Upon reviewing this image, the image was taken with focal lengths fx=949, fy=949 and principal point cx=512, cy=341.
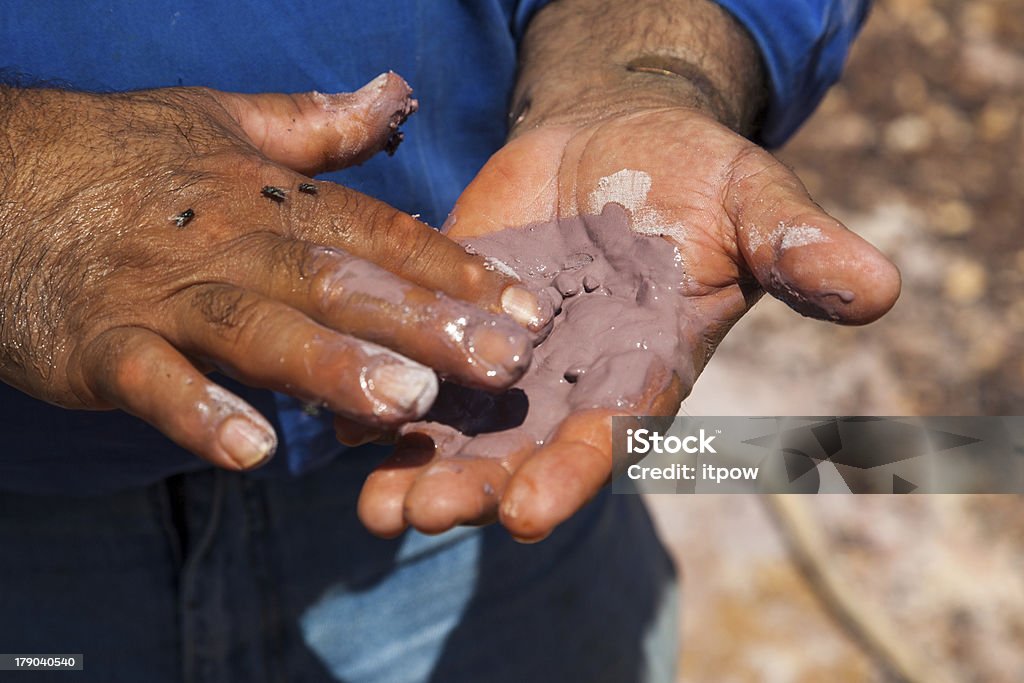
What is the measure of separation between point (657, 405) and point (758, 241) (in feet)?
1.19

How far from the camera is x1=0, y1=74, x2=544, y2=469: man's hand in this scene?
1448mm

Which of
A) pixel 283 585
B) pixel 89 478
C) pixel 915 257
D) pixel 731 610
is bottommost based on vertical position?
pixel 731 610

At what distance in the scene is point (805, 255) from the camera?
5.54 feet

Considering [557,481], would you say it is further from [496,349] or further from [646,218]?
[646,218]

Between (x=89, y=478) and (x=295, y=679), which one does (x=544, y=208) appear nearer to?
(x=89, y=478)

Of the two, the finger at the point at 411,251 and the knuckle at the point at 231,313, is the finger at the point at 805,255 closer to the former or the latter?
Result: the finger at the point at 411,251

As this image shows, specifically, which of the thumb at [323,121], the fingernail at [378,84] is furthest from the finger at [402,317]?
the fingernail at [378,84]

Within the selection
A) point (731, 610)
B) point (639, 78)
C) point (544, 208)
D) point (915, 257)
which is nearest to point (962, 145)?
point (915, 257)

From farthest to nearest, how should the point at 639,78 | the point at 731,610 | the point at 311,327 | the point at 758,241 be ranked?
the point at 731,610 < the point at 639,78 < the point at 758,241 < the point at 311,327

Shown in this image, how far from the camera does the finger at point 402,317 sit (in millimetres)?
1519

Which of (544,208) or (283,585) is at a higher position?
(544,208)

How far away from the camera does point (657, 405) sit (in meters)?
1.72

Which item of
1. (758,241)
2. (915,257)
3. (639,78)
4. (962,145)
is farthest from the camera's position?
(962,145)

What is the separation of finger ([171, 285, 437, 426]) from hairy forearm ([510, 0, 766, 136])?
97cm
